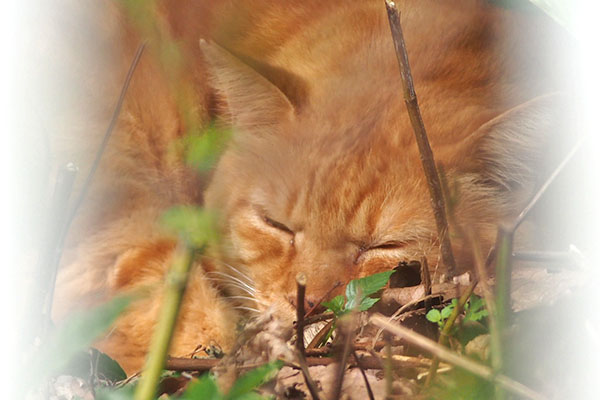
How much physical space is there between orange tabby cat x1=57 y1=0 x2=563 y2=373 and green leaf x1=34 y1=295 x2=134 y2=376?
0.95 meters

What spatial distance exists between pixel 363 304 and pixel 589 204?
1.57 ft

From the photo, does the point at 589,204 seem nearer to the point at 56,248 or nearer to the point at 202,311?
the point at 56,248

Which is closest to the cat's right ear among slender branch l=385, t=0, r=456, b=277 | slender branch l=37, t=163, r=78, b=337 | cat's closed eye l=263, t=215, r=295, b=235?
cat's closed eye l=263, t=215, r=295, b=235

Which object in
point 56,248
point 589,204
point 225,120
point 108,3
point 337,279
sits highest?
point 108,3

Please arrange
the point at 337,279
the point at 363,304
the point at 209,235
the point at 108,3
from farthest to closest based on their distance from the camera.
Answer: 1. the point at 108,3
2. the point at 337,279
3. the point at 363,304
4. the point at 209,235

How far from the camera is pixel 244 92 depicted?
186 cm

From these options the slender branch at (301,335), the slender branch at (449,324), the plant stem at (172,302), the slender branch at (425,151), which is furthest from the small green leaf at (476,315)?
the plant stem at (172,302)

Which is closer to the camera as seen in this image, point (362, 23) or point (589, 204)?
point (589, 204)

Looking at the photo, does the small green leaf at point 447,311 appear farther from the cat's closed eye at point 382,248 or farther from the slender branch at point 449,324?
the cat's closed eye at point 382,248

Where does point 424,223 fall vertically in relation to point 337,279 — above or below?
above

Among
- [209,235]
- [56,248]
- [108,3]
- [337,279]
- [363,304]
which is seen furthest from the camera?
[108,3]

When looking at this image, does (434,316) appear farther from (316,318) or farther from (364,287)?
(316,318)

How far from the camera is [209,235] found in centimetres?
60

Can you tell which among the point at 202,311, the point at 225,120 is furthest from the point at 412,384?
the point at 225,120
